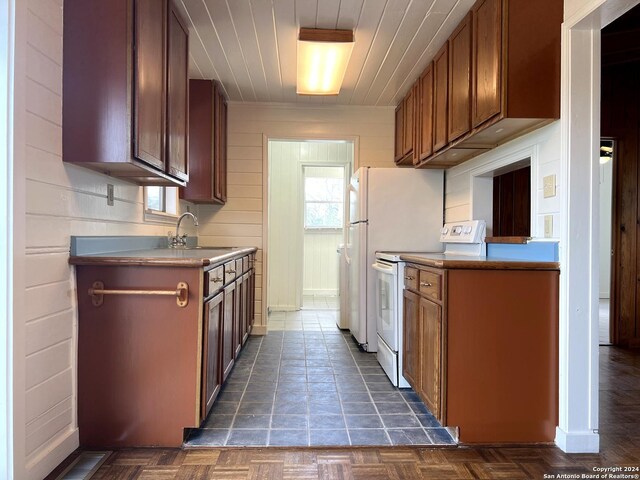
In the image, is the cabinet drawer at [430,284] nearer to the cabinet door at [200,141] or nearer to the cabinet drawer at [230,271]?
the cabinet drawer at [230,271]

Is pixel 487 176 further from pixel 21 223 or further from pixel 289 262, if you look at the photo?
pixel 289 262

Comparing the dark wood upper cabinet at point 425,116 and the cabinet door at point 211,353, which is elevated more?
the dark wood upper cabinet at point 425,116

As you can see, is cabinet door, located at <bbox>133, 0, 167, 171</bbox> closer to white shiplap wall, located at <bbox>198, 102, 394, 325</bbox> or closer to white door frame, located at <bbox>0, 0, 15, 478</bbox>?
white door frame, located at <bbox>0, 0, 15, 478</bbox>

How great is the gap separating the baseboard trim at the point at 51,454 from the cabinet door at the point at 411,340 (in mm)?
1735

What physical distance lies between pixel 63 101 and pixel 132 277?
0.80 metres

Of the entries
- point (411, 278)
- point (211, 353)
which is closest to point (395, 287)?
point (411, 278)

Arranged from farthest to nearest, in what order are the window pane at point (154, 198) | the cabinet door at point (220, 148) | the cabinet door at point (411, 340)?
the cabinet door at point (220, 148) < the window pane at point (154, 198) < the cabinet door at point (411, 340)

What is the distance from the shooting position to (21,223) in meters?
1.48

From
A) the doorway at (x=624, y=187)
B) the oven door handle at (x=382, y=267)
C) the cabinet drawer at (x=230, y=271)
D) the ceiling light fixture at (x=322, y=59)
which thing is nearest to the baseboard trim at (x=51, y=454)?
the cabinet drawer at (x=230, y=271)

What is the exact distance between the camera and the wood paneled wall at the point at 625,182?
371 centimetres

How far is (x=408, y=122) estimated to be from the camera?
12.0ft

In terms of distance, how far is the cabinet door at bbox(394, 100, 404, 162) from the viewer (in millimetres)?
3889

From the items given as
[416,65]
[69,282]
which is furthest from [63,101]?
[416,65]

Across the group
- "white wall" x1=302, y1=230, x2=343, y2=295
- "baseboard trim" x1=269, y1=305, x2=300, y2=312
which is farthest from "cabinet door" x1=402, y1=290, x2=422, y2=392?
"white wall" x1=302, y1=230, x2=343, y2=295
